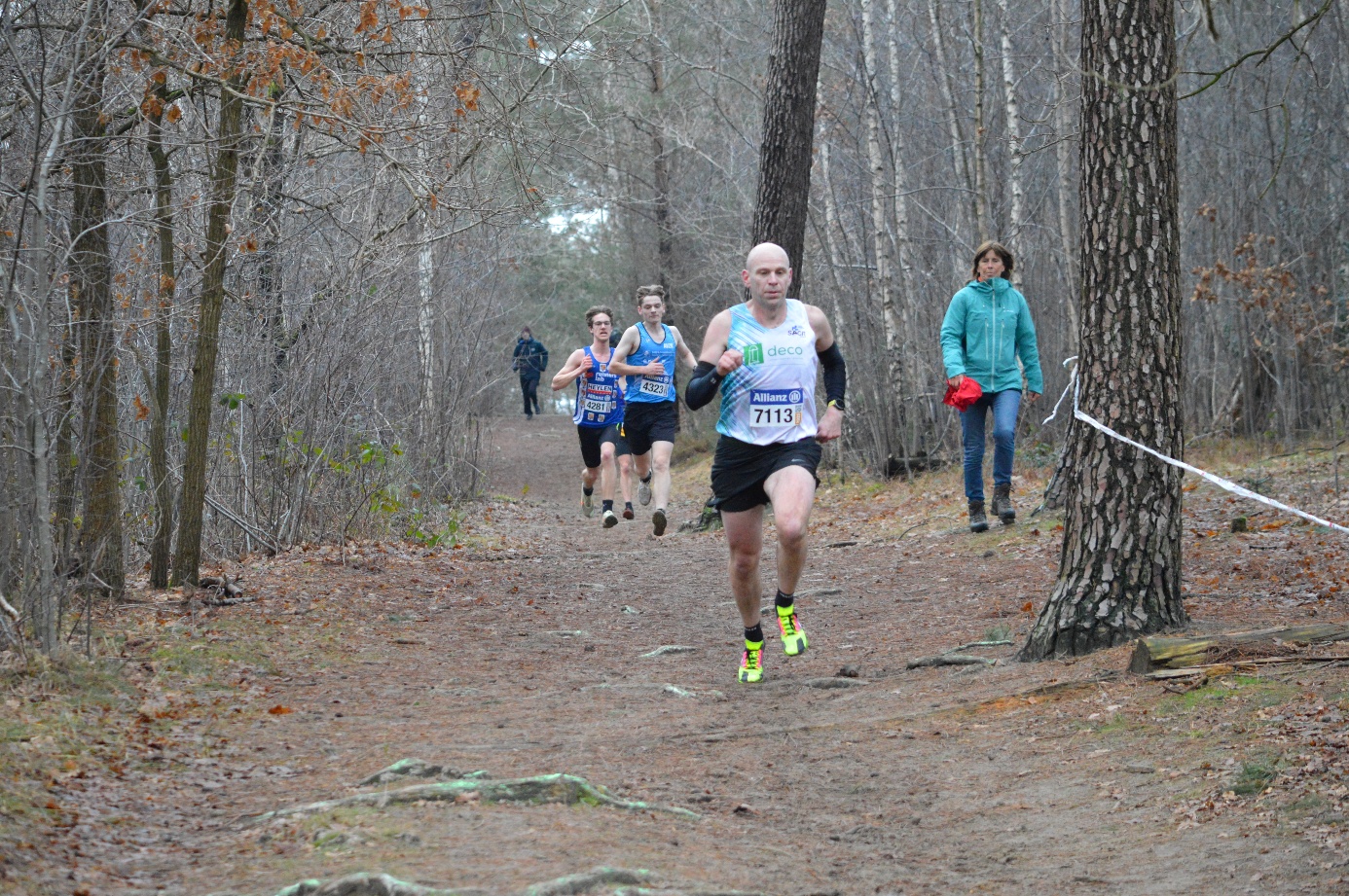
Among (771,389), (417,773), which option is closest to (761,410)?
(771,389)

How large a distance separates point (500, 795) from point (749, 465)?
2.70 metres

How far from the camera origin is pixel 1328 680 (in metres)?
5.01

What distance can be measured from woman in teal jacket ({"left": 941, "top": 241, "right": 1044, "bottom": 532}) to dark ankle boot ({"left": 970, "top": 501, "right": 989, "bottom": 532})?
0.23 m

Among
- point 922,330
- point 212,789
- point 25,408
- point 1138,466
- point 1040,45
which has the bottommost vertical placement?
point 212,789

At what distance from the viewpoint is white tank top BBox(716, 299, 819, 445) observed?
6.52 meters

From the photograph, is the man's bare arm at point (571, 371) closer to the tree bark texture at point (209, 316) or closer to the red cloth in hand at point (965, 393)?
the red cloth in hand at point (965, 393)

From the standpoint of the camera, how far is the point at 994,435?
1040cm

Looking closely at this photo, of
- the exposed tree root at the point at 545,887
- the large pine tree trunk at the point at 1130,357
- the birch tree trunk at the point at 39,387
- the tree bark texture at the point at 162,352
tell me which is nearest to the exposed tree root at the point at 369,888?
the exposed tree root at the point at 545,887

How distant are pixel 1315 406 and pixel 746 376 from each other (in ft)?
33.1

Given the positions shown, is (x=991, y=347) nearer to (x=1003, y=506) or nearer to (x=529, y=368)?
(x=1003, y=506)

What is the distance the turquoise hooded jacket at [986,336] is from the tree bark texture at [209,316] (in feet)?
18.1

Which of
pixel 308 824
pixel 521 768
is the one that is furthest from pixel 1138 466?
pixel 308 824

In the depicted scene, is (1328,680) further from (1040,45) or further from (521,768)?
(1040,45)

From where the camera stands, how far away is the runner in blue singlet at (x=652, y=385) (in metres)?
11.6
